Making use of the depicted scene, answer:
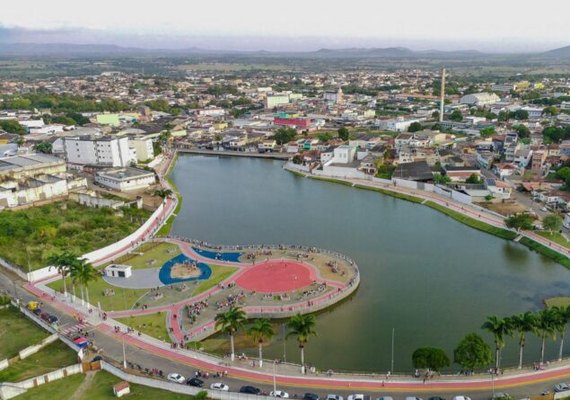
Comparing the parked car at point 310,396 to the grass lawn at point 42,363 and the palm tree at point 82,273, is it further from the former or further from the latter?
the palm tree at point 82,273

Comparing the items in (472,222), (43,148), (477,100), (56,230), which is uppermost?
(477,100)

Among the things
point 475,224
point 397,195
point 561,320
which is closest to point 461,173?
point 397,195

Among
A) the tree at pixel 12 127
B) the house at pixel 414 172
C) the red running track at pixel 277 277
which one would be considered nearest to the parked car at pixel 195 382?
the red running track at pixel 277 277

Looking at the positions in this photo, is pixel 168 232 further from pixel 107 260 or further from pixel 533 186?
pixel 533 186

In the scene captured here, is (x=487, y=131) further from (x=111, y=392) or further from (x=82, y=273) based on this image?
(x=111, y=392)

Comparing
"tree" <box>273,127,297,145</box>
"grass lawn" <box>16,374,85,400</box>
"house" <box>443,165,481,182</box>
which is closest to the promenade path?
"grass lawn" <box>16,374,85,400</box>

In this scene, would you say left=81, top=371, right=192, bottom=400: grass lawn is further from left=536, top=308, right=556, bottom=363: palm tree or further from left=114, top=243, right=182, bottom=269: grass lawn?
left=536, top=308, right=556, bottom=363: palm tree

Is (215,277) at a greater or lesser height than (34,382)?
greater
